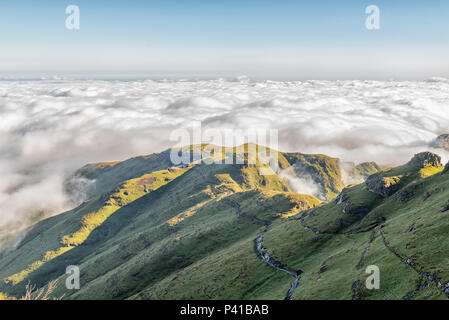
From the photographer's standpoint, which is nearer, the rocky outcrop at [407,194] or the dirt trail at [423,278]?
the dirt trail at [423,278]

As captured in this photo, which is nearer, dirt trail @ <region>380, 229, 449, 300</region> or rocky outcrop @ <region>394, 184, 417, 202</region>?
dirt trail @ <region>380, 229, 449, 300</region>

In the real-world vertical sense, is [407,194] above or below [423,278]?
below

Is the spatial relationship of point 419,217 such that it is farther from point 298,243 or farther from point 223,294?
point 223,294

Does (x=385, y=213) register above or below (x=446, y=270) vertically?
below

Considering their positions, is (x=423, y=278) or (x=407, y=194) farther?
(x=407, y=194)
